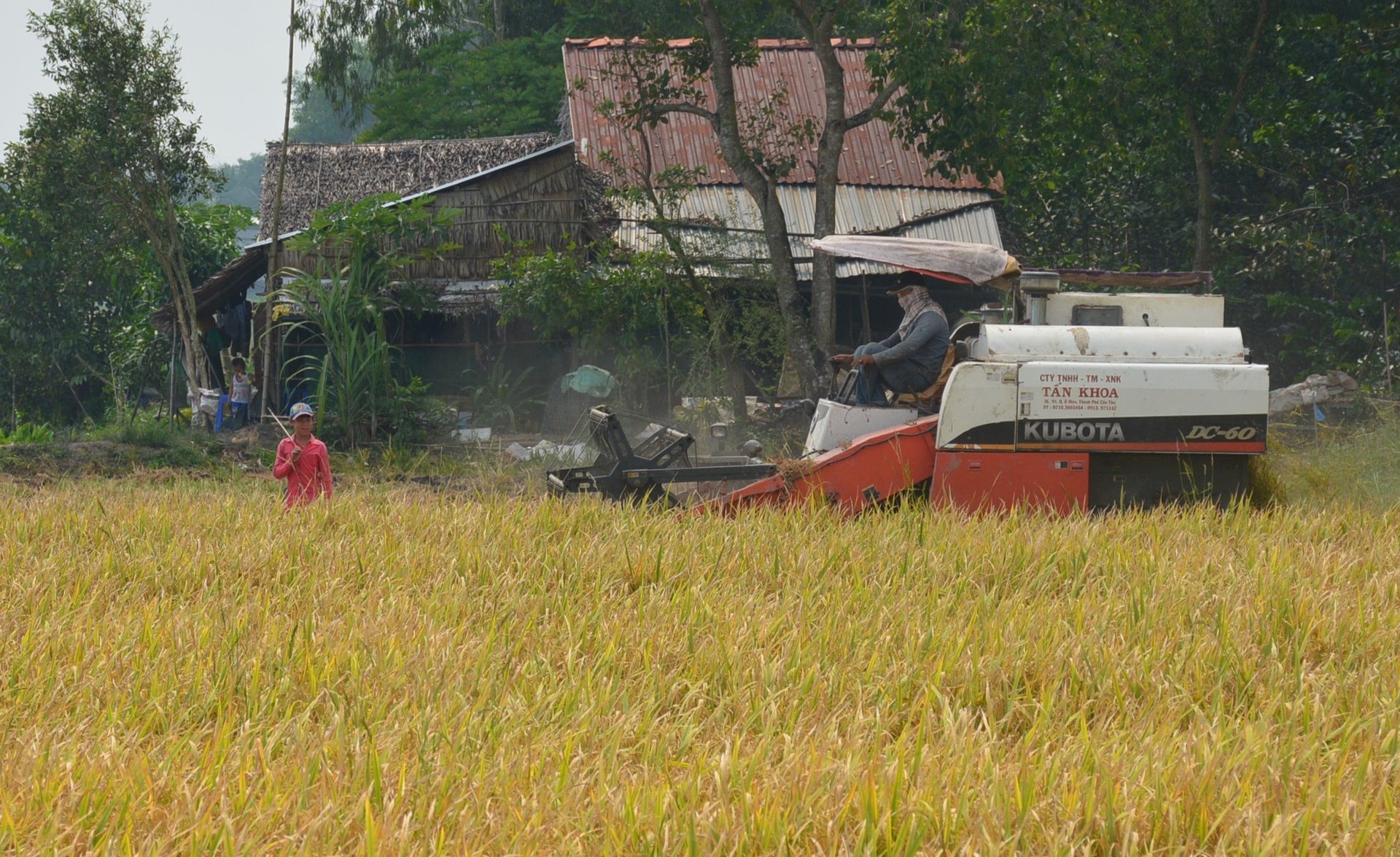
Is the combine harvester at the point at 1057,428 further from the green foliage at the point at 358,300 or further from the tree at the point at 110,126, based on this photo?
the tree at the point at 110,126

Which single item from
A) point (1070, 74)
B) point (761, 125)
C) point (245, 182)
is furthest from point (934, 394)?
point (245, 182)

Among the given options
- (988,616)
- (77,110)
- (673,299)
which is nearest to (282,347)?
(77,110)

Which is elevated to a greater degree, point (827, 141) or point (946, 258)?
point (827, 141)

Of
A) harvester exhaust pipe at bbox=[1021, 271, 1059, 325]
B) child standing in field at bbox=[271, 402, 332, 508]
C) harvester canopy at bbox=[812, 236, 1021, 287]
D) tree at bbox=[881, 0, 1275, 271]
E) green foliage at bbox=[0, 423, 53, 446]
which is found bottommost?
green foliage at bbox=[0, 423, 53, 446]

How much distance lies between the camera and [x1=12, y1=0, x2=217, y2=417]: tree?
59.0ft

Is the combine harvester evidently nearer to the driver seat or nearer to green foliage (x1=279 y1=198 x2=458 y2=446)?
the driver seat

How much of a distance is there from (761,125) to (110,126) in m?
8.98

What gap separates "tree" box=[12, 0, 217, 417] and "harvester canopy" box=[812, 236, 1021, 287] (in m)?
13.0

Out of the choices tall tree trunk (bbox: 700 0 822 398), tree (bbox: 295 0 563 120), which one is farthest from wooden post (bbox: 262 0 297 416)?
tree (bbox: 295 0 563 120)

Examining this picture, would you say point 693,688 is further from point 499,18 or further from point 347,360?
point 499,18

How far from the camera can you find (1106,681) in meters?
4.23

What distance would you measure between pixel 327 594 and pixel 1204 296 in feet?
19.1

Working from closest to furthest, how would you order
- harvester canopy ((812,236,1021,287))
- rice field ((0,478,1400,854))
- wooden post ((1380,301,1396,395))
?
rice field ((0,478,1400,854)), harvester canopy ((812,236,1021,287)), wooden post ((1380,301,1396,395))

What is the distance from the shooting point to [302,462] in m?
8.39
